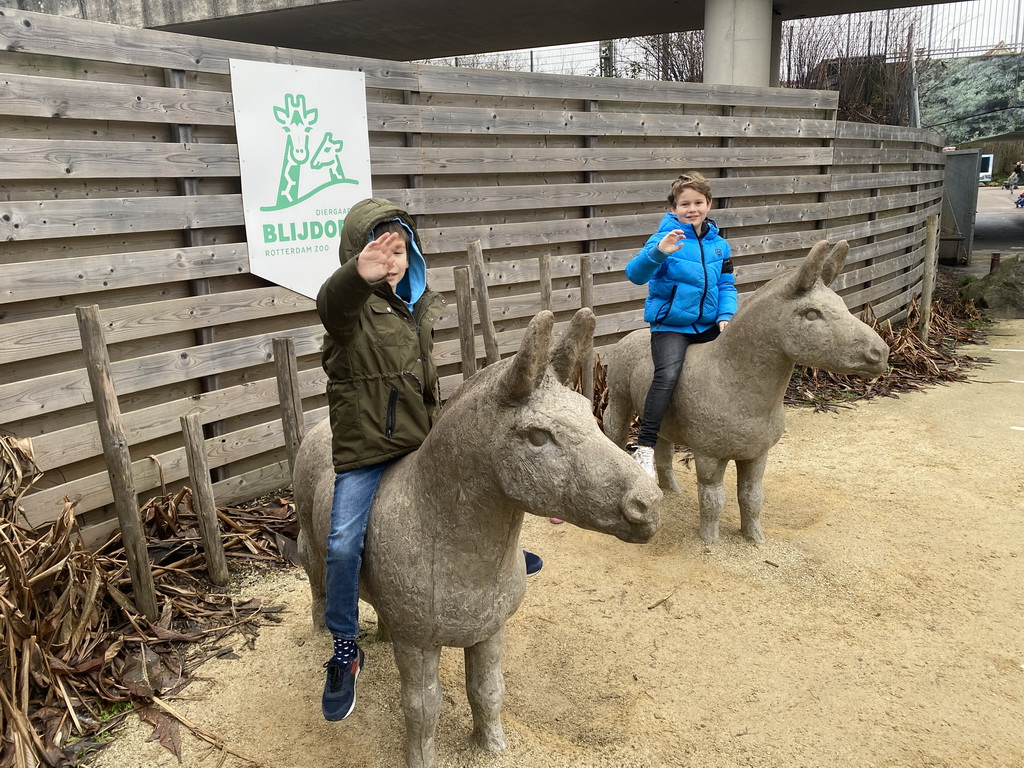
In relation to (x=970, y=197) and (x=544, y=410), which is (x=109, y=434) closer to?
(x=544, y=410)

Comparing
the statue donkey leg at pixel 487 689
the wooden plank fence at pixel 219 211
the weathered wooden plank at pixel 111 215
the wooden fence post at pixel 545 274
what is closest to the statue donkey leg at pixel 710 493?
the wooden fence post at pixel 545 274

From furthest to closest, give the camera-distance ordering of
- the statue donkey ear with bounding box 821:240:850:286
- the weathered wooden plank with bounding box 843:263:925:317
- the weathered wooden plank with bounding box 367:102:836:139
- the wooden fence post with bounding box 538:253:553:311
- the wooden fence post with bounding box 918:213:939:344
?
the wooden fence post with bounding box 918:213:939:344, the weathered wooden plank with bounding box 843:263:925:317, the wooden fence post with bounding box 538:253:553:311, the weathered wooden plank with bounding box 367:102:836:139, the statue donkey ear with bounding box 821:240:850:286

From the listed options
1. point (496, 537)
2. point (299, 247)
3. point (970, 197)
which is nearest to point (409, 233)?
point (496, 537)

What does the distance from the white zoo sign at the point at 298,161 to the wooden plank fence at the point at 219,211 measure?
0.32ft

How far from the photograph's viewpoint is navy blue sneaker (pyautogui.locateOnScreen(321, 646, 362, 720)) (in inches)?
101

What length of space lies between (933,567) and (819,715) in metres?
Result: 1.68

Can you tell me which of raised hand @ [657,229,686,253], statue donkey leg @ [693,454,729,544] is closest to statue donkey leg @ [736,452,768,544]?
statue donkey leg @ [693,454,729,544]

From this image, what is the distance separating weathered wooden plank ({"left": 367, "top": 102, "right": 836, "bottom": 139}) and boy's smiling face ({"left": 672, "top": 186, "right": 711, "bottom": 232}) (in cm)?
212

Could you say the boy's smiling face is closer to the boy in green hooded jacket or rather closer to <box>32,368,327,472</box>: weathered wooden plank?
the boy in green hooded jacket

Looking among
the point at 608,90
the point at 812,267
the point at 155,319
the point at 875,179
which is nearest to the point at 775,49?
the point at 875,179

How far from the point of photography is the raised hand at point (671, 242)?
12.1ft

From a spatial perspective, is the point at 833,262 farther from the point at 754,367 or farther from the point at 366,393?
the point at 366,393

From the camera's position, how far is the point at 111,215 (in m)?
3.96

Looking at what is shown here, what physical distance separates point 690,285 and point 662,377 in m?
0.54
